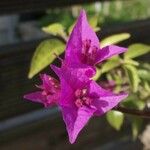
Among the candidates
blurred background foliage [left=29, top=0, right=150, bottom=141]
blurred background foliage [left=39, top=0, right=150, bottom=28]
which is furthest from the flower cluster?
blurred background foliage [left=39, top=0, right=150, bottom=28]

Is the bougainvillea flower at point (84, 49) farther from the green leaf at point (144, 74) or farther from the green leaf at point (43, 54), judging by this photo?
the green leaf at point (144, 74)

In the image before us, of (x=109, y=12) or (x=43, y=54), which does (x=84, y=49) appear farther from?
(x=109, y=12)

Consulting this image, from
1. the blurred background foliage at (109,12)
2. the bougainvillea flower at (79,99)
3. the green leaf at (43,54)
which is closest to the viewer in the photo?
the bougainvillea flower at (79,99)

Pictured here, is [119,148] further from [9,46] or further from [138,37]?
[9,46]

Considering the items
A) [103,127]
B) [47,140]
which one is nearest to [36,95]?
[47,140]

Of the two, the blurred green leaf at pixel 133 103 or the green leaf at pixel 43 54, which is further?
the blurred green leaf at pixel 133 103

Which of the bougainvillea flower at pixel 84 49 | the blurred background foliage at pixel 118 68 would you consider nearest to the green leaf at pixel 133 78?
the blurred background foliage at pixel 118 68
